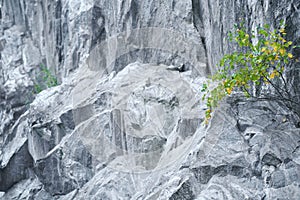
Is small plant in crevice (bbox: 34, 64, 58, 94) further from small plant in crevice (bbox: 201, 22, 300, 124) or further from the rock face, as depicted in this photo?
small plant in crevice (bbox: 201, 22, 300, 124)

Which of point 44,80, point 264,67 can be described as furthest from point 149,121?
point 44,80

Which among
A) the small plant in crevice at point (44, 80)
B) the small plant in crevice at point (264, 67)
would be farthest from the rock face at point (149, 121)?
the small plant in crevice at point (44, 80)

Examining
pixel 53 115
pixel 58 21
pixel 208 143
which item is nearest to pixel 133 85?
pixel 53 115

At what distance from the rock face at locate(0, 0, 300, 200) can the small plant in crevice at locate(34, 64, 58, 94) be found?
4.78 ft

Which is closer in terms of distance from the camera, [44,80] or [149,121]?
[149,121]

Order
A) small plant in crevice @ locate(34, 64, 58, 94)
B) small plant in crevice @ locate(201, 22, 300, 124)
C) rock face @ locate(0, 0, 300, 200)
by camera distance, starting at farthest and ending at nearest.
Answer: small plant in crevice @ locate(34, 64, 58, 94)
rock face @ locate(0, 0, 300, 200)
small plant in crevice @ locate(201, 22, 300, 124)

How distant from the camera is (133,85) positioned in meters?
14.5

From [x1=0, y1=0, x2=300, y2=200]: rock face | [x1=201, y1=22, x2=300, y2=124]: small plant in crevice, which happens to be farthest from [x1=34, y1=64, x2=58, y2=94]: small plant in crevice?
[x1=201, y1=22, x2=300, y2=124]: small plant in crevice

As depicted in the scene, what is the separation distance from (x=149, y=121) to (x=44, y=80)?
11719 mm

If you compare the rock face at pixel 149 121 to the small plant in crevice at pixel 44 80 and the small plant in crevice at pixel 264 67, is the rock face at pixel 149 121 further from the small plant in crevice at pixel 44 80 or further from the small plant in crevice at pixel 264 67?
the small plant in crevice at pixel 44 80

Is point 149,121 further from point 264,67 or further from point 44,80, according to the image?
point 44,80

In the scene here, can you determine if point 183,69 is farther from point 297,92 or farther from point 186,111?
point 297,92

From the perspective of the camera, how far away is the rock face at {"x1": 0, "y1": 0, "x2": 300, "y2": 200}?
30.2 feet

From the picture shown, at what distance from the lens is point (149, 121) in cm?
1336
